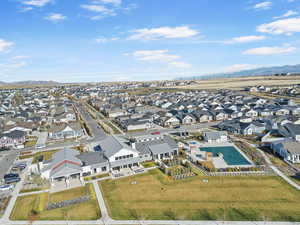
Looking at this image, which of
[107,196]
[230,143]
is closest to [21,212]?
[107,196]

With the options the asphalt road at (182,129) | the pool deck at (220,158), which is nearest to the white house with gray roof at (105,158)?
the pool deck at (220,158)

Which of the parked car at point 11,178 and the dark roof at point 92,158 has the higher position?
the dark roof at point 92,158

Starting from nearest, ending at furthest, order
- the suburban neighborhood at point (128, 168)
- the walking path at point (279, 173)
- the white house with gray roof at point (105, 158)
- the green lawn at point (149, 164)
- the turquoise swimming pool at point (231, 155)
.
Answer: the suburban neighborhood at point (128, 168)
the walking path at point (279, 173)
the white house with gray roof at point (105, 158)
the turquoise swimming pool at point (231, 155)
the green lawn at point (149, 164)

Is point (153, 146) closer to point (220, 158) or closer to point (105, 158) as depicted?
point (105, 158)

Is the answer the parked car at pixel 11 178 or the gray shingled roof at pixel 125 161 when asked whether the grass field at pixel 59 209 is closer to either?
the parked car at pixel 11 178

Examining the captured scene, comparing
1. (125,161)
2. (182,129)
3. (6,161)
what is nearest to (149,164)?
(125,161)

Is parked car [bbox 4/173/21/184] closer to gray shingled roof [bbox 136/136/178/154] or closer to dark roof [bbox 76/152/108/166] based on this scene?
dark roof [bbox 76/152/108/166]

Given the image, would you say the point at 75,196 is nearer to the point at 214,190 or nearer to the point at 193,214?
the point at 193,214
